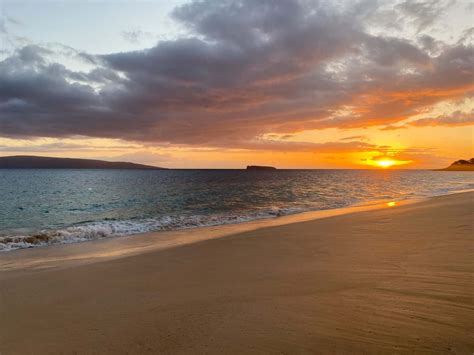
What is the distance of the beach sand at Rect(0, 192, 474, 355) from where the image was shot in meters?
4.11

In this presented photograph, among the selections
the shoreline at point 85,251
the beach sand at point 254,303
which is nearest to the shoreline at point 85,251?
the shoreline at point 85,251

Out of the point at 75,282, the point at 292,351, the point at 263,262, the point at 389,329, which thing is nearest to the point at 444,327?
the point at 389,329

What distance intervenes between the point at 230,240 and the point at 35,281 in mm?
6868

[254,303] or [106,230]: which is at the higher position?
[254,303]

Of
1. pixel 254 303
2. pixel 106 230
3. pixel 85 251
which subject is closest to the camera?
pixel 254 303

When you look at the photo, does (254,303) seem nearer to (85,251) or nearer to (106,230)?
(85,251)

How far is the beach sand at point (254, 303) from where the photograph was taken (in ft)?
13.5

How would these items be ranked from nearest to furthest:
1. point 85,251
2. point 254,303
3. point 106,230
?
point 254,303
point 85,251
point 106,230

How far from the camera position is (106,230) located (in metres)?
16.4

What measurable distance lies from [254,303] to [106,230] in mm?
13154

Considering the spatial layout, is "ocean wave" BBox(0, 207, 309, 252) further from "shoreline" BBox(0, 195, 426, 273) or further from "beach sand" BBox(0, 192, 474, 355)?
"beach sand" BBox(0, 192, 474, 355)

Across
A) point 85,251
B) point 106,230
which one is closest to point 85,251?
point 85,251

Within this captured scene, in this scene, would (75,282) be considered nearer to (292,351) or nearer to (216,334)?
(216,334)

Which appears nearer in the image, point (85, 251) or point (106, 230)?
point (85, 251)
